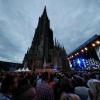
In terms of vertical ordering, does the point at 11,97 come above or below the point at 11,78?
below

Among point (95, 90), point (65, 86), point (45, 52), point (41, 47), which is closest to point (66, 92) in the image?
point (65, 86)

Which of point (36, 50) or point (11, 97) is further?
point (36, 50)

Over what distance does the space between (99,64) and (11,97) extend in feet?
48.5

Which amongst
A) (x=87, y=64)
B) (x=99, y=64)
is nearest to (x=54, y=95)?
(x=99, y=64)

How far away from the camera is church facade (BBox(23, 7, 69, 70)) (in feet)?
228

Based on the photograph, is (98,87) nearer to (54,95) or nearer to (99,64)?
(54,95)

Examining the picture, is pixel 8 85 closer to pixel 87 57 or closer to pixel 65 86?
pixel 65 86

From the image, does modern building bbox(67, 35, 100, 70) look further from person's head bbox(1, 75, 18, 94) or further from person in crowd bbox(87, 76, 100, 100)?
person's head bbox(1, 75, 18, 94)

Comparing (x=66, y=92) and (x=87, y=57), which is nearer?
(x=66, y=92)

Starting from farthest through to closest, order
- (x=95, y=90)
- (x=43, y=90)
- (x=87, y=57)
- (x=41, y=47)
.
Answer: (x=41, y=47) < (x=87, y=57) < (x=95, y=90) < (x=43, y=90)

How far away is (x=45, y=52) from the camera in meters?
72.9

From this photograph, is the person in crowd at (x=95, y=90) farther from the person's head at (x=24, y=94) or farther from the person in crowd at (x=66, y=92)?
the person's head at (x=24, y=94)

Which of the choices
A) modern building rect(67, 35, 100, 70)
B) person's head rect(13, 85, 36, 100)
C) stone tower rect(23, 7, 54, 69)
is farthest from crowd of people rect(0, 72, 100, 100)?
stone tower rect(23, 7, 54, 69)

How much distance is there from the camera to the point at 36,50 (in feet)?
257
